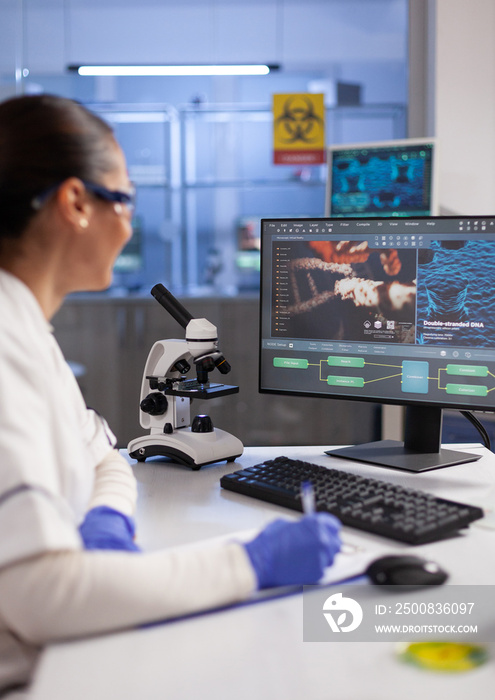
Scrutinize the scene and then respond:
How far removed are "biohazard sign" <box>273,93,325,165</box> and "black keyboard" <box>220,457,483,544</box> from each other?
8.23ft

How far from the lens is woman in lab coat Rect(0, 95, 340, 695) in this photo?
0.67 m

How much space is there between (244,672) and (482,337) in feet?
2.94

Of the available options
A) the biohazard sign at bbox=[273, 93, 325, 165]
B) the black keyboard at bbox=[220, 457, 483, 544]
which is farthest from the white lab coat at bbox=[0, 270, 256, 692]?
the biohazard sign at bbox=[273, 93, 325, 165]

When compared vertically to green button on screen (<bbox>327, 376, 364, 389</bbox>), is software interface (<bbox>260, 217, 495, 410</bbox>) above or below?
above

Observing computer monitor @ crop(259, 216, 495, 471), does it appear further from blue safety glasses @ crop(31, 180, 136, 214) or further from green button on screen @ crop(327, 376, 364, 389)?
blue safety glasses @ crop(31, 180, 136, 214)

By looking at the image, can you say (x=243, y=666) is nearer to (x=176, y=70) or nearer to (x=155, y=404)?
(x=155, y=404)

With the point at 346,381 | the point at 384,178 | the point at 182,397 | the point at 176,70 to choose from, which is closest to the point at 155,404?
the point at 182,397

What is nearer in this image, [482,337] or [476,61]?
[482,337]

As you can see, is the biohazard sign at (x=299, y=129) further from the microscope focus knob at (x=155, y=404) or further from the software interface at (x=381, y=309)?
the microscope focus knob at (x=155, y=404)

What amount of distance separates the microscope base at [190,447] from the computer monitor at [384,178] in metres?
1.60

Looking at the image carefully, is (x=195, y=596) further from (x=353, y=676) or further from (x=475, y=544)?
(x=475, y=544)

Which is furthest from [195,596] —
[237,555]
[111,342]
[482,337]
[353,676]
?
[111,342]

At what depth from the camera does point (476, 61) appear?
307 centimetres

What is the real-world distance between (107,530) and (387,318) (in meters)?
0.77
